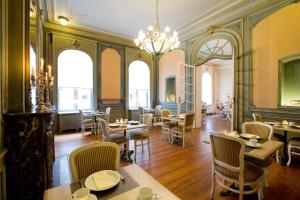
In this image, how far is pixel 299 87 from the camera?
166 inches

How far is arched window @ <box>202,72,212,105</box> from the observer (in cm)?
1151

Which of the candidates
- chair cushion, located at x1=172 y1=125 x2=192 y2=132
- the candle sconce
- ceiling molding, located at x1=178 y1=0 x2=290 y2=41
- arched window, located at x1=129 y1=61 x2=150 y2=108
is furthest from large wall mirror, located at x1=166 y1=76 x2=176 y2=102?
the candle sconce

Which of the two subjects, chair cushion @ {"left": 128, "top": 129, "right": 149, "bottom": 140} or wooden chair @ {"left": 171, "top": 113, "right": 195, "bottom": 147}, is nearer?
chair cushion @ {"left": 128, "top": 129, "right": 149, "bottom": 140}

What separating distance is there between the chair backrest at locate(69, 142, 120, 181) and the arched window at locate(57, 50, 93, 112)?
529cm

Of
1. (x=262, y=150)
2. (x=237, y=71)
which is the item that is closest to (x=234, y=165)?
(x=262, y=150)

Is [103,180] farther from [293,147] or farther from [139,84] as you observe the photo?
[139,84]

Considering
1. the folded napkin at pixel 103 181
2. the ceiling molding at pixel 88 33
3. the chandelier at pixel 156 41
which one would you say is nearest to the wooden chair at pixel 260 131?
the folded napkin at pixel 103 181

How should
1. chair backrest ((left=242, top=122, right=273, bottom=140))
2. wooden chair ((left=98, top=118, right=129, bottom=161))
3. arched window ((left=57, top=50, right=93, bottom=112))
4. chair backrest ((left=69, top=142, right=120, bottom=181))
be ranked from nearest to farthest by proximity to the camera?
chair backrest ((left=69, top=142, right=120, bottom=181)) → chair backrest ((left=242, top=122, right=273, bottom=140)) → wooden chair ((left=98, top=118, right=129, bottom=161)) → arched window ((left=57, top=50, right=93, bottom=112))

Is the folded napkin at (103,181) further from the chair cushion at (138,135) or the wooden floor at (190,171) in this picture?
the chair cushion at (138,135)

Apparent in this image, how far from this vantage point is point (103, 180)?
1253mm

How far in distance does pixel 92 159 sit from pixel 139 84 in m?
6.55

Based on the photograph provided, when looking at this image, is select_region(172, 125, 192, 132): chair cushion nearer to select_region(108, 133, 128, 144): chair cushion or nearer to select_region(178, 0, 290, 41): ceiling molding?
select_region(108, 133, 128, 144): chair cushion

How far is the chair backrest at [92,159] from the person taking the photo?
4.78 ft

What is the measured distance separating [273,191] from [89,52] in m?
6.70
